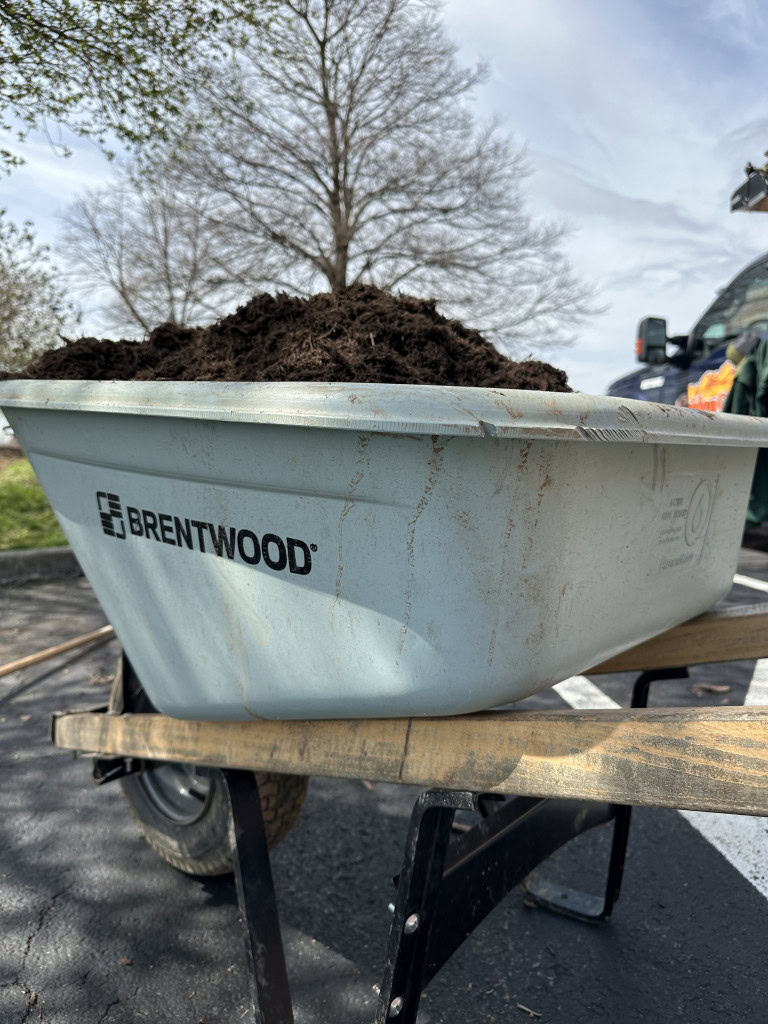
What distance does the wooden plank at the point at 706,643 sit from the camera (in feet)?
6.39

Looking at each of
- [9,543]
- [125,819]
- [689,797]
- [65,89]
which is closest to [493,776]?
[689,797]

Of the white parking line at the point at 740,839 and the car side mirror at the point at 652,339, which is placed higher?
Result: the car side mirror at the point at 652,339

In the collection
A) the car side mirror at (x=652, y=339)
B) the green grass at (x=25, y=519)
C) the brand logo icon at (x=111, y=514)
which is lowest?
the green grass at (x=25, y=519)

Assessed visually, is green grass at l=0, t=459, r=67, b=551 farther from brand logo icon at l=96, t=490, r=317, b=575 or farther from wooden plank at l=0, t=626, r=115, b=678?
brand logo icon at l=96, t=490, r=317, b=575

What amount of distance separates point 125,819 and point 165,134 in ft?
17.5

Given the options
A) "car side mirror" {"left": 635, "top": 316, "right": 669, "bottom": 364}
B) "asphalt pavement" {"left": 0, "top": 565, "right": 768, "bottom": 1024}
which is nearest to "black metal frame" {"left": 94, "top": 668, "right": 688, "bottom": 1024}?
"asphalt pavement" {"left": 0, "top": 565, "right": 768, "bottom": 1024}

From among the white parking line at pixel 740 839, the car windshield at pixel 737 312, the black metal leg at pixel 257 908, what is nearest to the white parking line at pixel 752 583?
the car windshield at pixel 737 312

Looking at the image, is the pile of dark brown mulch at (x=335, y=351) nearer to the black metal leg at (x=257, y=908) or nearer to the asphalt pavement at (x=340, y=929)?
the black metal leg at (x=257, y=908)

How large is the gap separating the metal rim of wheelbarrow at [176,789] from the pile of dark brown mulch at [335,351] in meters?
1.23

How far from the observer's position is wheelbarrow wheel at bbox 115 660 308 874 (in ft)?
7.23

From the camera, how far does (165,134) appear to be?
6188 millimetres

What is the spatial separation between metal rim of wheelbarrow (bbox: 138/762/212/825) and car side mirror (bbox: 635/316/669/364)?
5297 mm

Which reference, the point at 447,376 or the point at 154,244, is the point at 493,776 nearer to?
the point at 447,376

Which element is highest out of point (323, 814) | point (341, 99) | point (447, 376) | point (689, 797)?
point (341, 99)
